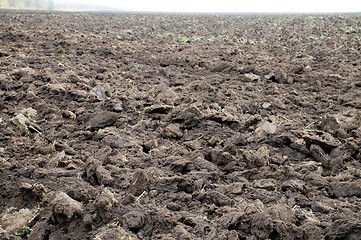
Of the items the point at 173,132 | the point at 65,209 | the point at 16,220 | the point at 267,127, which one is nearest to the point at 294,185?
the point at 267,127

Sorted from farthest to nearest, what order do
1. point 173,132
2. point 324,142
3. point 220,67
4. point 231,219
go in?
1. point 220,67
2. point 173,132
3. point 324,142
4. point 231,219

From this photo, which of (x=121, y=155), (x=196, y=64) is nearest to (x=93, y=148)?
(x=121, y=155)

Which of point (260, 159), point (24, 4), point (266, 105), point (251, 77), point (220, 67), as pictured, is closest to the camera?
point (260, 159)

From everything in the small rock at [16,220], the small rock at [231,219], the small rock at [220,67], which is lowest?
the small rock at [16,220]

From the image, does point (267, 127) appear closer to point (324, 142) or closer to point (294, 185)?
point (324, 142)

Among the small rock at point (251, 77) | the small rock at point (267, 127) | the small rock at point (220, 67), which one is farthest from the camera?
the small rock at point (220, 67)

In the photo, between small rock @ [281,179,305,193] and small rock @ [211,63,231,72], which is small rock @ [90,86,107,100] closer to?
small rock @ [211,63,231,72]

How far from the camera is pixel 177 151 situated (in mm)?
3928

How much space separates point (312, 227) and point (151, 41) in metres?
10.3

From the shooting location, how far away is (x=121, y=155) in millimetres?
3834

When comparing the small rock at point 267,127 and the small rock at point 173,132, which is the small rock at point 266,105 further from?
the small rock at point 173,132

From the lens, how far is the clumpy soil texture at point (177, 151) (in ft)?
8.85

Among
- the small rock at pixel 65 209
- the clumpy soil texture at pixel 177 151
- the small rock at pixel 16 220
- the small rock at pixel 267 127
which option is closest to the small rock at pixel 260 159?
the clumpy soil texture at pixel 177 151

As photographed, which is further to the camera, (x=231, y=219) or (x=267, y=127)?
(x=267, y=127)
